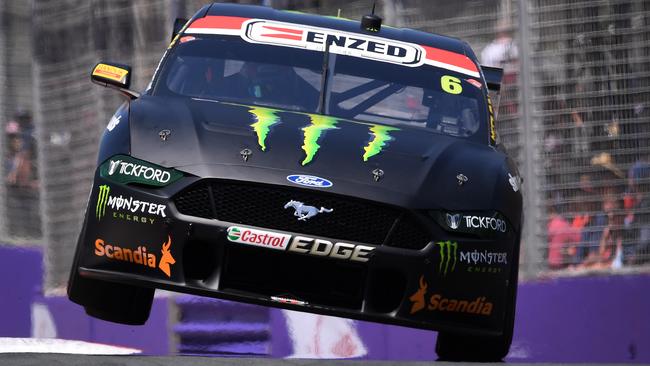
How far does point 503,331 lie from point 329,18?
2209 millimetres

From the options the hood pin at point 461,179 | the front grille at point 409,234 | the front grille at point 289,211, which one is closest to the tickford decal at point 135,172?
the front grille at point 289,211

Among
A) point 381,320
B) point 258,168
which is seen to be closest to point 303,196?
point 258,168

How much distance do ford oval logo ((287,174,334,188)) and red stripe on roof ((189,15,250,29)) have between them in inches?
69.9

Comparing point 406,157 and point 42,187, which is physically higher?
point 406,157

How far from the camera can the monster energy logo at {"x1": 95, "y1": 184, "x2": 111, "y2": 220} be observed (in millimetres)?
6859

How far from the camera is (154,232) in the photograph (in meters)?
6.65

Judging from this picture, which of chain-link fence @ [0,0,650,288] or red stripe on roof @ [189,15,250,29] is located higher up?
red stripe on roof @ [189,15,250,29]

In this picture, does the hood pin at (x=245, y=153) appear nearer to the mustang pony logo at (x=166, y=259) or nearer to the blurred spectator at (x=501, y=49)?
the mustang pony logo at (x=166, y=259)

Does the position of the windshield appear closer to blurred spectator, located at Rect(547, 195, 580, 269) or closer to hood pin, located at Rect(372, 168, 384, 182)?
hood pin, located at Rect(372, 168, 384, 182)

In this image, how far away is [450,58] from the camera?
827 cm

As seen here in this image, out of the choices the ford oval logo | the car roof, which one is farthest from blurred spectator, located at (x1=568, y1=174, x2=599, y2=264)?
the ford oval logo

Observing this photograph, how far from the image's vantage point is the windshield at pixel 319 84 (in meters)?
7.66

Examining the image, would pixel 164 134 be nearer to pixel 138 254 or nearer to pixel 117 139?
pixel 117 139

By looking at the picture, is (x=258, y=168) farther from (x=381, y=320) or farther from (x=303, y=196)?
(x=381, y=320)
